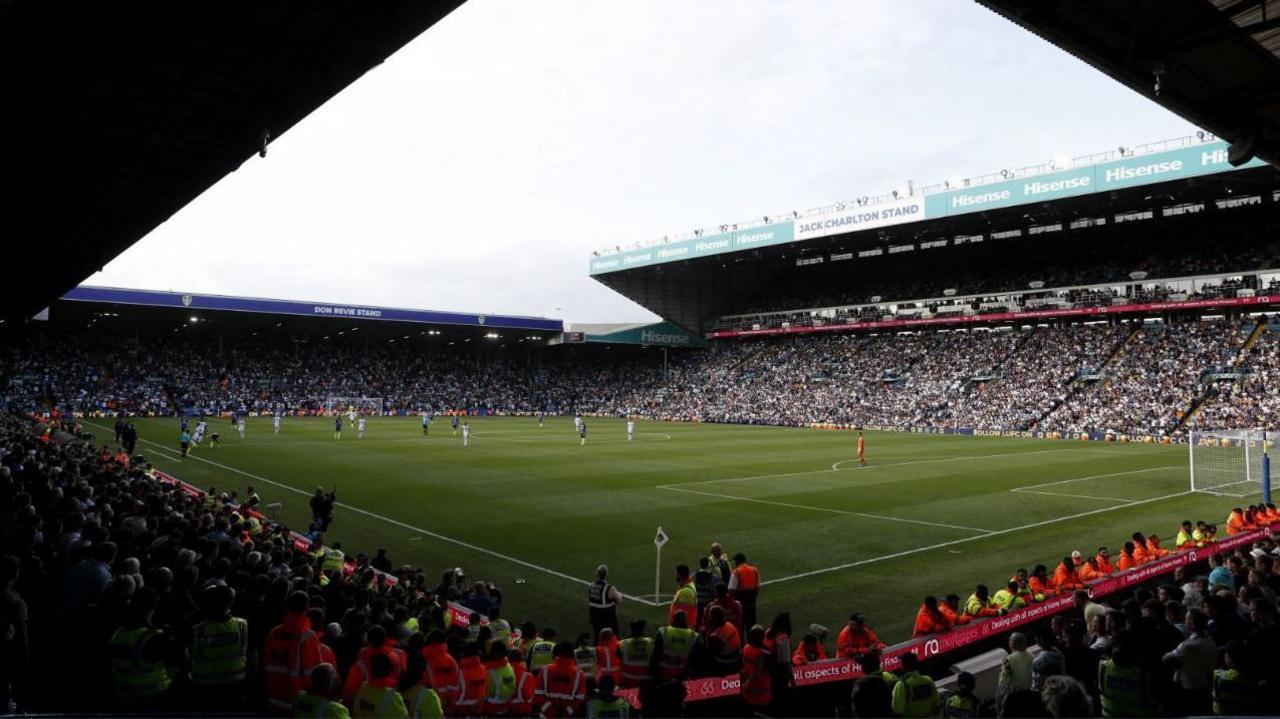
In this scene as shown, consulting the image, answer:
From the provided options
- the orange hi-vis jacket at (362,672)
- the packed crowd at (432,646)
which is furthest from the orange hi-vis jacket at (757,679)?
the orange hi-vis jacket at (362,672)

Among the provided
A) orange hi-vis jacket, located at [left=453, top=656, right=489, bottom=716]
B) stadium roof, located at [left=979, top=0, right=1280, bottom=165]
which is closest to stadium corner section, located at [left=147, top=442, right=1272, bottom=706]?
orange hi-vis jacket, located at [left=453, top=656, right=489, bottom=716]

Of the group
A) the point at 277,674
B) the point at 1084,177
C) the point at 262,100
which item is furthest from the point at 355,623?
the point at 1084,177

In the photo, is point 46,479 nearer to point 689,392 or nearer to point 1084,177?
point 1084,177

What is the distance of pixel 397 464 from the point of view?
3234 centimetres

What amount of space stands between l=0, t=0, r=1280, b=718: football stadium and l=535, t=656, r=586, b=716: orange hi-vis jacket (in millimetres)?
42

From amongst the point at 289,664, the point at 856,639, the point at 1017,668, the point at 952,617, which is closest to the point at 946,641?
the point at 952,617

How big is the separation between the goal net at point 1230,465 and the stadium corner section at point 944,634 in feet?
49.9

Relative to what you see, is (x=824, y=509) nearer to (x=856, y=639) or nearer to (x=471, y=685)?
(x=856, y=639)

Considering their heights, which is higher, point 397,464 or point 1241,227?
point 1241,227

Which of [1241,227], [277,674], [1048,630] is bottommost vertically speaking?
[1048,630]

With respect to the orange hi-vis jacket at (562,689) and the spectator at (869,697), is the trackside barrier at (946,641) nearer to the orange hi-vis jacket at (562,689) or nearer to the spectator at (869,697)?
the orange hi-vis jacket at (562,689)

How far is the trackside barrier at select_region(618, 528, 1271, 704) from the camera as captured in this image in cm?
775

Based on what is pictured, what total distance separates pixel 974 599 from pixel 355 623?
7896 millimetres

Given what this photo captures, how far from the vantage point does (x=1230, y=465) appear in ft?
99.9
